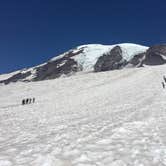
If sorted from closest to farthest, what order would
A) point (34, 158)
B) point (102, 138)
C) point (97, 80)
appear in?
point (34, 158), point (102, 138), point (97, 80)

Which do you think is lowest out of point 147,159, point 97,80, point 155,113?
point 147,159

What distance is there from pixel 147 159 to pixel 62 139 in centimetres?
333

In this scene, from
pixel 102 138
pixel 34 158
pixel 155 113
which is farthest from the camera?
pixel 155 113

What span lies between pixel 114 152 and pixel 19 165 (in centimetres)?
240

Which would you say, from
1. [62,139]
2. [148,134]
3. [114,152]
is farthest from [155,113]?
[114,152]

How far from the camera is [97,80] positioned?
76.6m

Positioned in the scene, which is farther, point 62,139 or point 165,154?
point 62,139

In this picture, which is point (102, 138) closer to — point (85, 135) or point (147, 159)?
point (85, 135)

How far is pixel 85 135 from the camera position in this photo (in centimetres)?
1116

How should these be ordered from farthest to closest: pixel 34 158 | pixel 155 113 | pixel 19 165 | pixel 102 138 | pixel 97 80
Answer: pixel 97 80, pixel 155 113, pixel 102 138, pixel 34 158, pixel 19 165

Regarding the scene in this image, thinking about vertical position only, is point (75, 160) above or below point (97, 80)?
below

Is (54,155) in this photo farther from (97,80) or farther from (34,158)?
(97,80)

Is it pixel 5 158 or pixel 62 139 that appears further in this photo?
pixel 62 139

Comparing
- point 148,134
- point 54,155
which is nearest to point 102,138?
point 148,134
